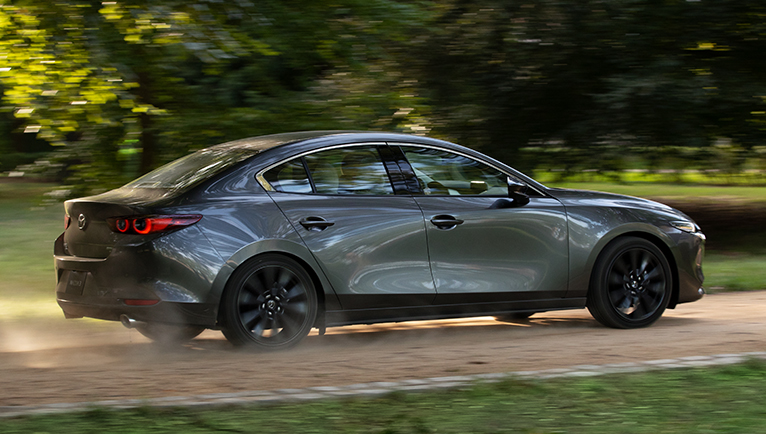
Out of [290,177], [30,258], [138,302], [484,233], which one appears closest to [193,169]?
[290,177]

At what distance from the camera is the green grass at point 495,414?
14.4 feet

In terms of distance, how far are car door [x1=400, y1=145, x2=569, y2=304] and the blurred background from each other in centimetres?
354

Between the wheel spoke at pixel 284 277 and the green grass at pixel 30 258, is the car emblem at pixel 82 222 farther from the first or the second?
the green grass at pixel 30 258

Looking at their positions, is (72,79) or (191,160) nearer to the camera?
(191,160)

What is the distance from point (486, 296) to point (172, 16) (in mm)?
4458

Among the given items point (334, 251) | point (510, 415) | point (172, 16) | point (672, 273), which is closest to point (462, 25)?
point (172, 16)

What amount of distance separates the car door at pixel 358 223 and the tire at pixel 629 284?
57.3 inches

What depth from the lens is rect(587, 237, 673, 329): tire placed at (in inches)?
294

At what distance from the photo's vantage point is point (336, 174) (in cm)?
671

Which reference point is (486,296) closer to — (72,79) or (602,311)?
(602,311)

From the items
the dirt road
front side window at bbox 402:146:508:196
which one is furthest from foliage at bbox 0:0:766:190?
front side window at bbox 402:146:508:196

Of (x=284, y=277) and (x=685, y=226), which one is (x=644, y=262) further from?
(x=284, y=277)

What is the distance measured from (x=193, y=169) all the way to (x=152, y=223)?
729 millimetres

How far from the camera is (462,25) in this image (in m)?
15.5
